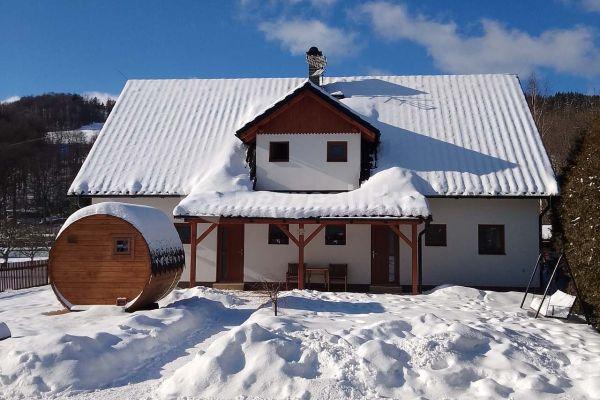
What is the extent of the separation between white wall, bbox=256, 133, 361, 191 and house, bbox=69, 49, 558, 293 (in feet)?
A: 0.11

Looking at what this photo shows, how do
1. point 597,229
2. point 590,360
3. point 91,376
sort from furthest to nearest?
point 597,229 < point 590,360 < point 91,376

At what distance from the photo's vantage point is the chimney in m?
22.1

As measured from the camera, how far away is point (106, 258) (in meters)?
12.8

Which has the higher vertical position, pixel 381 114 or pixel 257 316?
pixel 381 114

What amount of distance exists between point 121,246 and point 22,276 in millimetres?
8648

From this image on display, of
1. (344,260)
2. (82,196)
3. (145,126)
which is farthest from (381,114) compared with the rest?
(82,196)

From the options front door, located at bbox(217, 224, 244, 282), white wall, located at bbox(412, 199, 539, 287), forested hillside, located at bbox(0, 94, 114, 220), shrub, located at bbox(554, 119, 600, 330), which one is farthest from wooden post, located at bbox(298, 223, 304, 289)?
forested hillside, located at bbox(0, 94, 114, 220)

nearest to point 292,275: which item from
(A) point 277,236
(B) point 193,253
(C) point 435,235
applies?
(A) point 277,236

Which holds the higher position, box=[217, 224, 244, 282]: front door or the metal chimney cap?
the metal chimney cap

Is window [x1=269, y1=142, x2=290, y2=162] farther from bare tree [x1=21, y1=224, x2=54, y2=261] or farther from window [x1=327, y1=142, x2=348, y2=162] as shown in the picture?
bare tree [x1=21, y1=224, x2=54, y2=261]

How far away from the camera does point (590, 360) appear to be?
868 cm

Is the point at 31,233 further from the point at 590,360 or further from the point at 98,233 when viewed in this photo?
the point at 590,360

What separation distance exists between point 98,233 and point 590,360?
34.5ft

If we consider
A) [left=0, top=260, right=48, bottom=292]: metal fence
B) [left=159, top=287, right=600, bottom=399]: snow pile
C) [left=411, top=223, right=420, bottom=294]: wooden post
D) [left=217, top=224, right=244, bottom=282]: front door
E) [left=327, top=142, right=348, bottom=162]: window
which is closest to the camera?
[left=159, top=287, right=600, bottom=399]: snow pile
